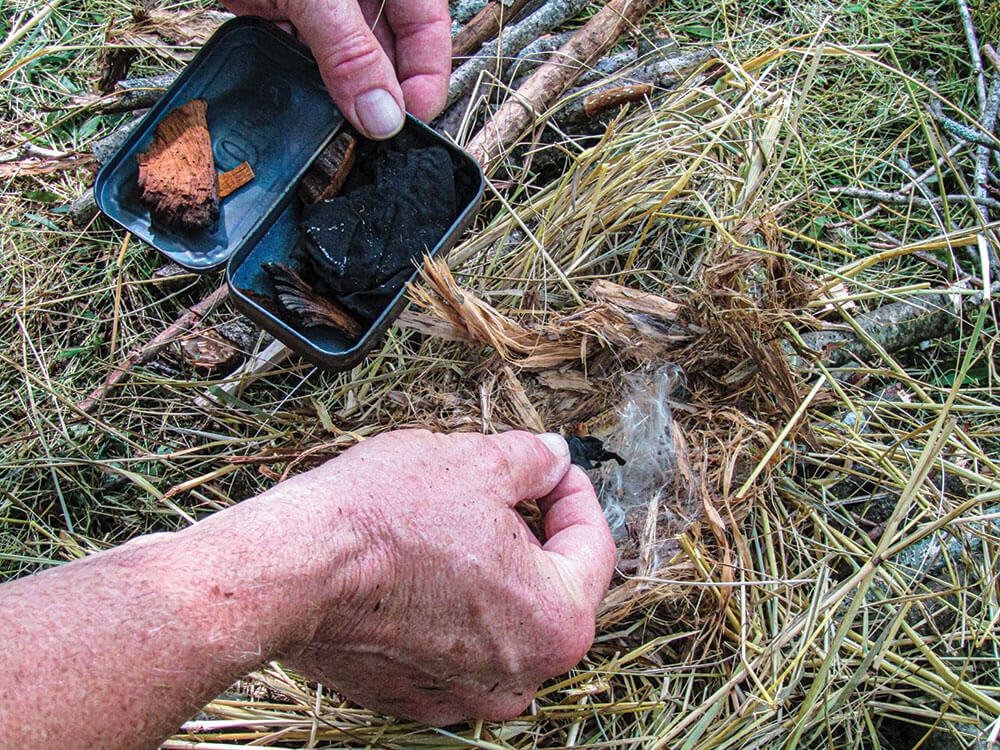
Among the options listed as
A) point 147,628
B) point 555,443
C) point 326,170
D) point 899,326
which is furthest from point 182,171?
point 899,326

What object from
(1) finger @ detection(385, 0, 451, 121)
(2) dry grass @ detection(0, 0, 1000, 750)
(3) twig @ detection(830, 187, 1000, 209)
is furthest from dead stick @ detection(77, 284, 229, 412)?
(3) twig @ detection(830, 187, 1000, 209)

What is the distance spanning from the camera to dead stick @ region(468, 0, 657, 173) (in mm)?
2023

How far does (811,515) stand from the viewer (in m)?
1.65

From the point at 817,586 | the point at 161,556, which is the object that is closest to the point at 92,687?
the point at 161,556

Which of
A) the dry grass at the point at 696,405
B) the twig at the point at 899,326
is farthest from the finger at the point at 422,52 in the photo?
the twig at the point at 899,326

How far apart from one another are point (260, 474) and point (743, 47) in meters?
1.91

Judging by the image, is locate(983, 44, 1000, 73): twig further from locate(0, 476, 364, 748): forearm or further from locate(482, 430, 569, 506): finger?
locate(0, 476, 364, 748): forearm

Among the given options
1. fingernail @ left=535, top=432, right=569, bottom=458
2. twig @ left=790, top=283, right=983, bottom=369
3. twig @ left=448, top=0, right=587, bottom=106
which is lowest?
twig @ left=790, top=283, right=983, bottom=369

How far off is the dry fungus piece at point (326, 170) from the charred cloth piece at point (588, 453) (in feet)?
2.92

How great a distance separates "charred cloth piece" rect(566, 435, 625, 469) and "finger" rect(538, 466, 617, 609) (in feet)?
0.16

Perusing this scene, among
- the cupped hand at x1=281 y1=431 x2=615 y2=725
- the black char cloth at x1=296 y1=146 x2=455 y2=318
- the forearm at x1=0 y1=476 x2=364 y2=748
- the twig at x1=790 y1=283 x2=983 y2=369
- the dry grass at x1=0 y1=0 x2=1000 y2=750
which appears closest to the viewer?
the forearm at x1=0 y1=476 x2=364 y2=748

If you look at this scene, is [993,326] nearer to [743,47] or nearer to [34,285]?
[743,47]

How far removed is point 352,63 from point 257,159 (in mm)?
483

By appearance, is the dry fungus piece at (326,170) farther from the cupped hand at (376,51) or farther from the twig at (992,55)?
the twig at (992,55)
